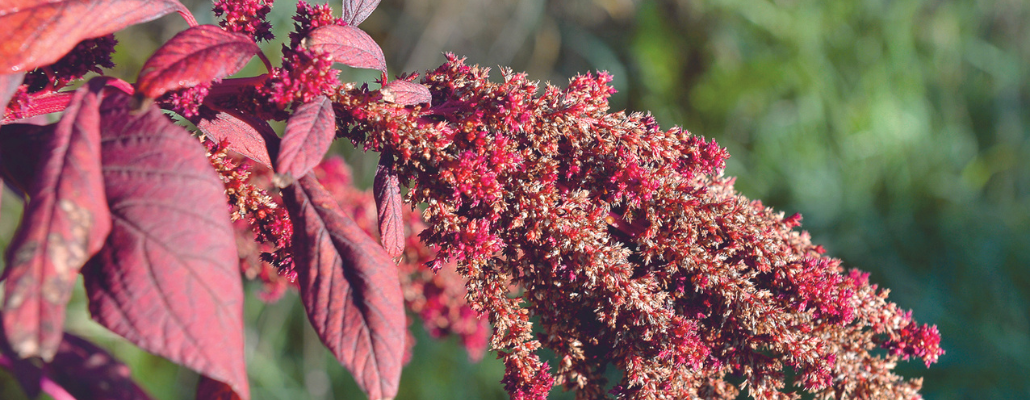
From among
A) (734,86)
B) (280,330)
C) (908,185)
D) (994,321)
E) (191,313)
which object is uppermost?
(908,185)

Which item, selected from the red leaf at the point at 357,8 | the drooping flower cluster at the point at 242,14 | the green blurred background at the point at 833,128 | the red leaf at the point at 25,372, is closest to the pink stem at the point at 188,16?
the drooping flower cluster at the point at 242,14

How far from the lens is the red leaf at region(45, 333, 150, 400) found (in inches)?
17.7

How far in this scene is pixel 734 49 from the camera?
2.65 m

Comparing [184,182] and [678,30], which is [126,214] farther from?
[678,30]

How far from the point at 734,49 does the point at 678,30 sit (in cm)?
30

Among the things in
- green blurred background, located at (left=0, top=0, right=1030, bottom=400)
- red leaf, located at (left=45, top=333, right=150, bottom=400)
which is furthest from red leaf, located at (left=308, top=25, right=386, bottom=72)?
green blurred background, located at (left=0, top=0, right=1030, bottom=400)

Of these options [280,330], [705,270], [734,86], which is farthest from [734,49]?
[705,270]

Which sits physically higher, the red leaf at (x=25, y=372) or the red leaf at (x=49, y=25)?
the red leaf at (x=49, y=25)

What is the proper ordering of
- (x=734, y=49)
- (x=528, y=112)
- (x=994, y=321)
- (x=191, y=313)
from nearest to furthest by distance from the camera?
(x=191, y=313) → (x=528, y=112) → (x=994, y=321) → (x=734, y=49)

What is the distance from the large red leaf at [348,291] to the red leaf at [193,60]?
0.32ft

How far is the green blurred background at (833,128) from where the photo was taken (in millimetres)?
2131

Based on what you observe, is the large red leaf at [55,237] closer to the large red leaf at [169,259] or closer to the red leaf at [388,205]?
the large red leaf at [169,259]

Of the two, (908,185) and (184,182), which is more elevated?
(908,185)

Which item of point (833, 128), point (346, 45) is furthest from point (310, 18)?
point (833, 128)
